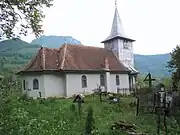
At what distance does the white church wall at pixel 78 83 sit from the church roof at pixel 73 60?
3.13ft

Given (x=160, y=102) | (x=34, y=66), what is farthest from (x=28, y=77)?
(x=160, y=102)

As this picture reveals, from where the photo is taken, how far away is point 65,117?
69.2ft

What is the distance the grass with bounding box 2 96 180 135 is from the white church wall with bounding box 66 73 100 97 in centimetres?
943

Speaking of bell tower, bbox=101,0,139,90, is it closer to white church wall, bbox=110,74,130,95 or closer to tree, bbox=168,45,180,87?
white church wall, bbox=110,74,130,95

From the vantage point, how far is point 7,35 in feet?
35.4

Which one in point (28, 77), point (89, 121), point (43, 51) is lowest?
point (89, 121)

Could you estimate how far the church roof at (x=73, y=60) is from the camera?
35.8 m

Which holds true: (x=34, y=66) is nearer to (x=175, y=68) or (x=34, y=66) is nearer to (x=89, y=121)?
(x=175, y=68)

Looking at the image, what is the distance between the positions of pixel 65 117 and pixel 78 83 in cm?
1637

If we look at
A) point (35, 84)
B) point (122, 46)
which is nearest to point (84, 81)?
point (35, 84)

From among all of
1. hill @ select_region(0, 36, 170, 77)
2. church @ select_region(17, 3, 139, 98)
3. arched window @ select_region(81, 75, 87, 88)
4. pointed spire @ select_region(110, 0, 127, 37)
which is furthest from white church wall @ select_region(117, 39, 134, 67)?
hill @ select_region(0, 36, 170, 77)

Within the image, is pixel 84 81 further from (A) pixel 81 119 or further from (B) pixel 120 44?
(A) pixel 81 119

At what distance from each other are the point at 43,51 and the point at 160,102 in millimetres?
22601

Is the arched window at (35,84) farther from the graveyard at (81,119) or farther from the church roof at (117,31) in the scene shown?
the church roof at (117,31)
